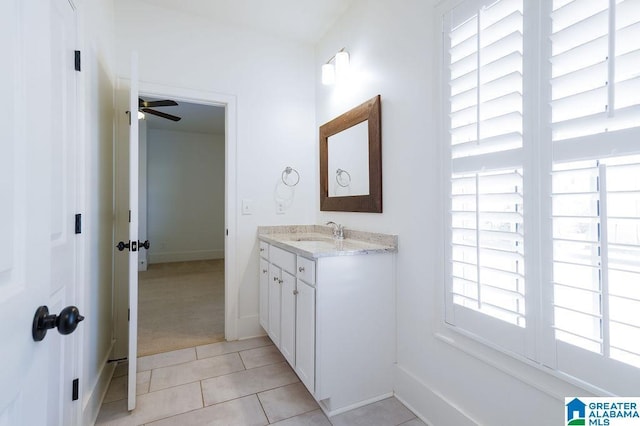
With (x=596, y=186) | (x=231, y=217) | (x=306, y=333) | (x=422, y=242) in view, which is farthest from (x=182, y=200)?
(x=596, y=186)

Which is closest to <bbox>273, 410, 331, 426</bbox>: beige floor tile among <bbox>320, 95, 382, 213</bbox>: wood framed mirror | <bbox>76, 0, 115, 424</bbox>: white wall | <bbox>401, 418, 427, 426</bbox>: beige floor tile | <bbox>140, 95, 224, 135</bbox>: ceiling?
<bbox>401, 418, 427, 426</bbox>: beige floor tile

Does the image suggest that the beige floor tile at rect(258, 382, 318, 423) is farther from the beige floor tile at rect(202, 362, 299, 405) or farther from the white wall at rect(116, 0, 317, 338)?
the white wall at rect(116, 0, 317, 338)

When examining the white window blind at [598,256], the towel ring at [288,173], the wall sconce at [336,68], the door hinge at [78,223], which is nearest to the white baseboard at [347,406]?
the white window blind at [598,256]

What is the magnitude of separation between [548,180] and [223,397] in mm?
2062

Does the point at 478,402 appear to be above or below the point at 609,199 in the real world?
below

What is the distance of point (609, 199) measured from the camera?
0.95 metres

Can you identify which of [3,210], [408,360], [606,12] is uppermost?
[606,12]

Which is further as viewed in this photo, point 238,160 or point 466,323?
point 238,160

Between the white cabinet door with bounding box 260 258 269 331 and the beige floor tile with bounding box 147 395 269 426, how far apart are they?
2.45 feet

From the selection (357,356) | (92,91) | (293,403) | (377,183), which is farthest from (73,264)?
(377,183)

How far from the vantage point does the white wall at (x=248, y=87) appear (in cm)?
244

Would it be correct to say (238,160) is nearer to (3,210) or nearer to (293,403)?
(293,403)

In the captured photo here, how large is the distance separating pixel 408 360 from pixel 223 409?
44.4 inches

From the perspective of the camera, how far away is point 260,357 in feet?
7.70
